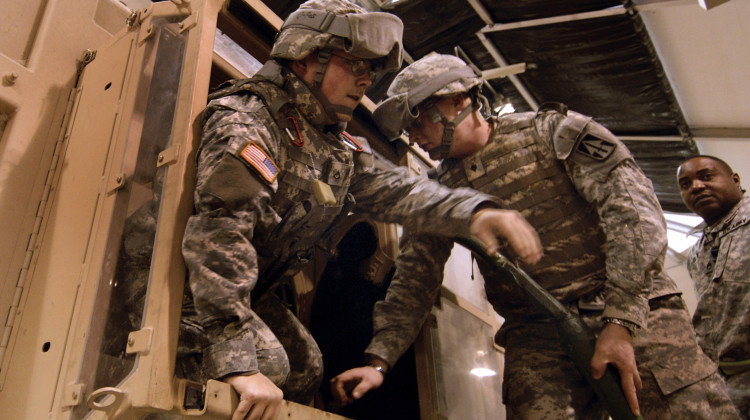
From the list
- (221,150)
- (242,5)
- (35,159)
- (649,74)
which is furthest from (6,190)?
(649,74)

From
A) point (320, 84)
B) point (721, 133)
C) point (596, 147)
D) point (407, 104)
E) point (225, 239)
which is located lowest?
point (225, 239)

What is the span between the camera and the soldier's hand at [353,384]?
221 cm

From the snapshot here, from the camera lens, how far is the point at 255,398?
1.40 metres

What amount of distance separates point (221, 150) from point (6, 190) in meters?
0.89

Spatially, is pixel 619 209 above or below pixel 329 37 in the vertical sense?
below

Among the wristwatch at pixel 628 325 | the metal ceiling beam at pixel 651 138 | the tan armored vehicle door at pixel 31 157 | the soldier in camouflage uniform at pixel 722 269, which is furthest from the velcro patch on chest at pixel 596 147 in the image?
the metal ceiling beam at pixel 651 138

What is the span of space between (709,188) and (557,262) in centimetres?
195

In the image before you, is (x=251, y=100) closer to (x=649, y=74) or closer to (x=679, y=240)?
(x=649, y=74)

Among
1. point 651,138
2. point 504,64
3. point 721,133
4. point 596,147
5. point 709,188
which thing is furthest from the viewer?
point 651,138

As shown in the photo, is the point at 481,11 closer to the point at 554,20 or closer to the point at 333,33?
the point at 554,20

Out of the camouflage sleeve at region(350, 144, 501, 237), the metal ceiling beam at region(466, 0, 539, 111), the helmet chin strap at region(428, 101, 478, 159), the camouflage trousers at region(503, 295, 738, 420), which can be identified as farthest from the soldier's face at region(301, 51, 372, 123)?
the metal ceiling beam at region(466, 0, 539, 111)

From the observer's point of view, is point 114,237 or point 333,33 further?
point 333,33

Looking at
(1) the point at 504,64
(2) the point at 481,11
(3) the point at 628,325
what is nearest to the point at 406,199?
(3) the point at 628,325

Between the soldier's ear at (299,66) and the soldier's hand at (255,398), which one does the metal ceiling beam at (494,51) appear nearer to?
the soldier's ear at (299,66)
